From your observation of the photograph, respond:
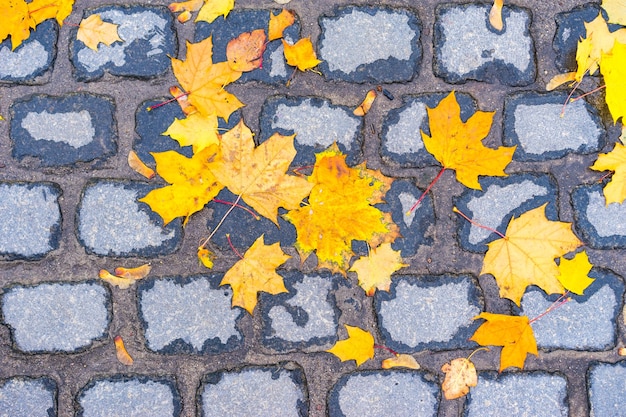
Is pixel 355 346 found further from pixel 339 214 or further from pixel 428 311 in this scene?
pixel 339 214

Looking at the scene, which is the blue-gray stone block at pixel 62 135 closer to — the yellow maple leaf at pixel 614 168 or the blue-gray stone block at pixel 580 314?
the blue-gray stone block at pixel 580 314

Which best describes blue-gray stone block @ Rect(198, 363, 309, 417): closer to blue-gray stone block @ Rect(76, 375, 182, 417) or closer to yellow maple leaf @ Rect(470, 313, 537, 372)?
blue-gray stone block @ Rect(76, 375, 182, 417)

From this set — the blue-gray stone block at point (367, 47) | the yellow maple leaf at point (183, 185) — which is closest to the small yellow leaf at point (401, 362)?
the yellow maple leaf at point (183, 185)

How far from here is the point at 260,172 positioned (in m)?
2.05

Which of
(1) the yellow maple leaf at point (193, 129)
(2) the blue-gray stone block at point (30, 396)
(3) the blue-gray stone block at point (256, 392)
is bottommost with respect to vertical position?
(2) the blue-gray stone block at point (30, 396)

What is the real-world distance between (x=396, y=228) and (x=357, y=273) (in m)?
0.23

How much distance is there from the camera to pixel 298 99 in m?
2.15

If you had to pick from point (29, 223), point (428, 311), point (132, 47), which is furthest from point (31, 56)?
point (428, 311)

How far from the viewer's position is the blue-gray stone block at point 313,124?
2.14m

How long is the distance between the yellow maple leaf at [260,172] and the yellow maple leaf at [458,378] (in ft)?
2.90

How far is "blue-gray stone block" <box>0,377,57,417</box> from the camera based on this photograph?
6.91 feet

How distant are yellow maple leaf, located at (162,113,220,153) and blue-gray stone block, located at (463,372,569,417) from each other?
142cm

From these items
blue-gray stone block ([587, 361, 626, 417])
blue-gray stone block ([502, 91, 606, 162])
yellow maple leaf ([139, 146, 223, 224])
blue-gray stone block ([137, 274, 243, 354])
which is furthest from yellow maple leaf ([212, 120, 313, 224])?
blue-gray stone block ([587, 361, 626, 417])

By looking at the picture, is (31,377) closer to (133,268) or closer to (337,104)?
(133,268)
